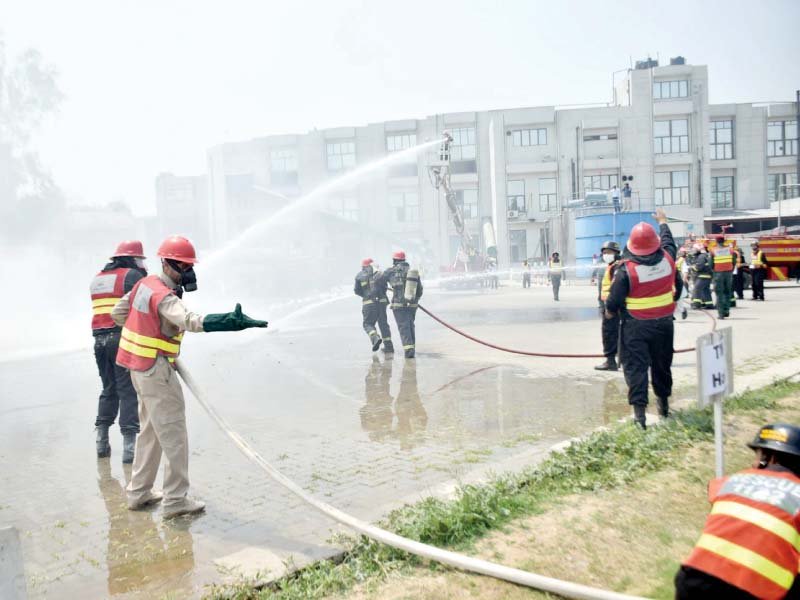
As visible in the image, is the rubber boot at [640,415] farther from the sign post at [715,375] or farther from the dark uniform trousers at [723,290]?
the dark uniform trousers at [723,290]

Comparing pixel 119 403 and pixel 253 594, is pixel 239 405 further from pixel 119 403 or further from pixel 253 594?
→ pixel 253 594

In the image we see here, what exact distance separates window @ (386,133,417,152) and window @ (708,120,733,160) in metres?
22.0

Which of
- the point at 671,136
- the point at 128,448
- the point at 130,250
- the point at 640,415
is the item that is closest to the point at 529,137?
the point at 671,136

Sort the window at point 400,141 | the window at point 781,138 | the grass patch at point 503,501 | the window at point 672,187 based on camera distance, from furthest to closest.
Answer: the window at point 400,141
the window at point 781,138
the window at point 672,187
the grass patch at point 503,501

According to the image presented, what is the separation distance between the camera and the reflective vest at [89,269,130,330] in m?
5.82

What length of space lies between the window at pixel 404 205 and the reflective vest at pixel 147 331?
44048 millimetres

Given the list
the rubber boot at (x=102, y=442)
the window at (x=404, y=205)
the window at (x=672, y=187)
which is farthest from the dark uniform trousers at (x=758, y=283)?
the window at (x=404, y=205)

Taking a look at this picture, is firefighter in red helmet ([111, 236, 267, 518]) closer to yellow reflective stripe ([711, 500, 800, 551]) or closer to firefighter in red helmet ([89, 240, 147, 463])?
firefighter in red helmet ([89, 240, 147, 463])

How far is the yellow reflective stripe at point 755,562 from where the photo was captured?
2193 millimetres

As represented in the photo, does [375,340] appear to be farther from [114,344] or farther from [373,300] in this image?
[114,344]

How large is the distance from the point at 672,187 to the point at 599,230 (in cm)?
2039

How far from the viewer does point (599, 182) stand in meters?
46.7

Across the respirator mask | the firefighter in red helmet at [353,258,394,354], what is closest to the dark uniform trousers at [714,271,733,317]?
the firefighter in red helmet at [353,258,394,354]

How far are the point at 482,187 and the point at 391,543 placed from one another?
4667cm
